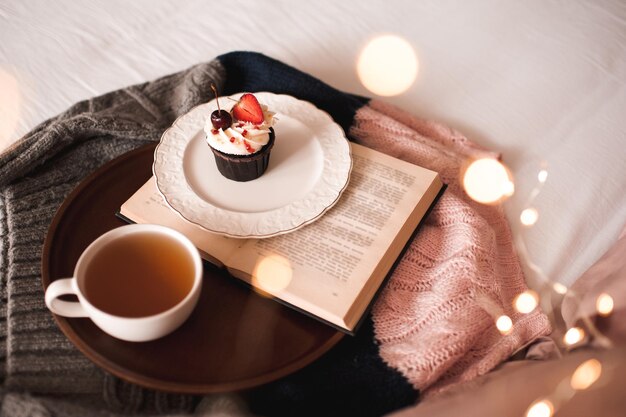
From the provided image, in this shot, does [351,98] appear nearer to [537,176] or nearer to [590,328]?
[537,176]

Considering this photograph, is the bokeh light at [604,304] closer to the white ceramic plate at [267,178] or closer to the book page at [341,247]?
the book page at [341,247]

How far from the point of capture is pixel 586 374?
53 cm

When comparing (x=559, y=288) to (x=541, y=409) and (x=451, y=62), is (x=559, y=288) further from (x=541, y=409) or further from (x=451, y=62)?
(x=451, y=62)

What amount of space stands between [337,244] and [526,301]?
26 cm

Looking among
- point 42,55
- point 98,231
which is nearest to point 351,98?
point 98,231

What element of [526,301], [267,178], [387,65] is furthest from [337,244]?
[387,65]

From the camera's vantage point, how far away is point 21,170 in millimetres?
704

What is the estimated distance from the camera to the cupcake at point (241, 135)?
62cm

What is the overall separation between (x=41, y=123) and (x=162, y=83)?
0.62ft

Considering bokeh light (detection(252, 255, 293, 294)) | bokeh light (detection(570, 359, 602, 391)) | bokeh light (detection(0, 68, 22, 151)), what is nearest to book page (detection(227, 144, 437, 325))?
bokeh light (detection(252, 255, 293, 294))

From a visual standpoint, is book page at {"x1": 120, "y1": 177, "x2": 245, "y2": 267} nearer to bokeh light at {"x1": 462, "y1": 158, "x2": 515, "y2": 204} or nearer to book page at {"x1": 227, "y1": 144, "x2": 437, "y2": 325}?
book page at {"x1": 227, "y1": 144, "x2": 437, "y2": 325}

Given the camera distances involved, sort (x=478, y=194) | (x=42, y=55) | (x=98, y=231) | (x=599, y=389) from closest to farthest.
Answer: (x=599, y=389), (x=98, y=231), (x=478, y=194), (x=42, y=55)

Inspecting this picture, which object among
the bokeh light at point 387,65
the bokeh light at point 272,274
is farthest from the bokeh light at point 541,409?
the bokeh light at point 387,65

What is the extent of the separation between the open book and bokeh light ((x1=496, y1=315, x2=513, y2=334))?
0.14 m
